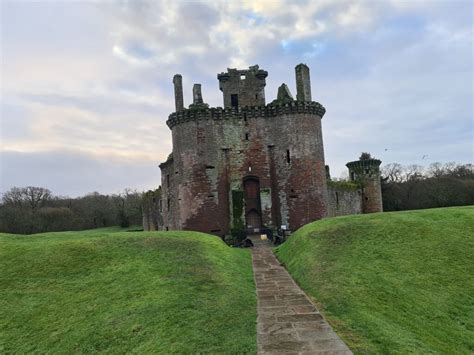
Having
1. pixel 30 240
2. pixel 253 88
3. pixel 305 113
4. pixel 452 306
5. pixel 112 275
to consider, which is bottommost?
pixel 452 306

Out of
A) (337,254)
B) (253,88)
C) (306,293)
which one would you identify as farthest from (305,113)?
(306,293)

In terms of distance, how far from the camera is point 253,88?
32.7 metres

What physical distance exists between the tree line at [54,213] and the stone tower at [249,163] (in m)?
43.5

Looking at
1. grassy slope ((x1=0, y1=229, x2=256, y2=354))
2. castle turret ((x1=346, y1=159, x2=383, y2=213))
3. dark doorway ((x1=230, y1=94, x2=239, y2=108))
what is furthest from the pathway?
castle turret ((x1=346, y1=159, x2=383, y2=213))

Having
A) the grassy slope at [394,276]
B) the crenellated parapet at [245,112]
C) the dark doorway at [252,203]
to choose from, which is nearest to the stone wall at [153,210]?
the dark doorway at [252,203]

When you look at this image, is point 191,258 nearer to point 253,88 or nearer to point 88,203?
point 253,88

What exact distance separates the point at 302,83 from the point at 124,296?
23.0 metres

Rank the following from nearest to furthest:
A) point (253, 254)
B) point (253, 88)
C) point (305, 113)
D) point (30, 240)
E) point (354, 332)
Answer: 1. point (354, 332)
2. point (30, 240)
3. point (253, 254)
4. point (305, 113)
5. point (253, 88)

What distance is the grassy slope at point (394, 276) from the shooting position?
9234 millimetres

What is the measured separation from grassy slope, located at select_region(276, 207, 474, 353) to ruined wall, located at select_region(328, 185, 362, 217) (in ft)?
54.4

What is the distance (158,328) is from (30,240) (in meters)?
11.8

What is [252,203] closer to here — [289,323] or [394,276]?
[394,276]

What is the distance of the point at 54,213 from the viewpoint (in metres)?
68.8

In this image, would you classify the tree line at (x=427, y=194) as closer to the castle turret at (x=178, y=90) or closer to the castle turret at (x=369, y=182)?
the castle turret at (x=369, y=182)
